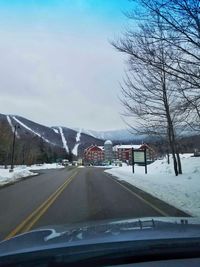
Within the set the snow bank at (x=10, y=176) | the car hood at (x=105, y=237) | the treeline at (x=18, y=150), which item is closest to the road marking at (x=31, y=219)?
the car hood at (x=105, y=237)

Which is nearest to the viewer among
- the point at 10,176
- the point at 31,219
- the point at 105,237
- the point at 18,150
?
the point at 105,237

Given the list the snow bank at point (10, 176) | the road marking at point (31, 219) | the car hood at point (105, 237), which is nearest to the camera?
the car hood at point (105, 237)

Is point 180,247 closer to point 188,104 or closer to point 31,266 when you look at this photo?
point 31,266

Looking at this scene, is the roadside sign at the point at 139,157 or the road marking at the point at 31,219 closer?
the road marking at the point at 31,219

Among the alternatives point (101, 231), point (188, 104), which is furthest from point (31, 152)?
point (101, 231)

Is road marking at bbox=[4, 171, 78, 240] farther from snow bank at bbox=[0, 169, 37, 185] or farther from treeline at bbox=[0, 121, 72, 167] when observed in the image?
treeline at bbox=[0, 121, 72, 167]

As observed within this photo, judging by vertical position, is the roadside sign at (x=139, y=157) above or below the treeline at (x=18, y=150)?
below

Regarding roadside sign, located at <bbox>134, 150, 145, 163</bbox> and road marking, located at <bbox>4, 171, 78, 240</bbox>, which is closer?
road marking, located at <bbox>4, 171, 78, 240</bbox>

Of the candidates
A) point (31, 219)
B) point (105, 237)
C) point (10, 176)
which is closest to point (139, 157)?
point (10, 176)

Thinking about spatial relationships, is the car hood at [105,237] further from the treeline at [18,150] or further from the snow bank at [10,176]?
the treeline at [18,150]

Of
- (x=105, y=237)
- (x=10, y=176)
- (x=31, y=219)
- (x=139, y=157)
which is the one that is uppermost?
(x=139, y=157)

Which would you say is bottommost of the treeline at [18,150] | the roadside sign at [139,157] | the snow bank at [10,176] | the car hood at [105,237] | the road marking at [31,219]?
the road marking at [31,219]

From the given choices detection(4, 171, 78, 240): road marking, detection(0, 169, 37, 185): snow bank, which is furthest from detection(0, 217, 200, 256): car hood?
detection(0, 169, 37, 185): snow bank

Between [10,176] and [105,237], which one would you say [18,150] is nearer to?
[10,176]
